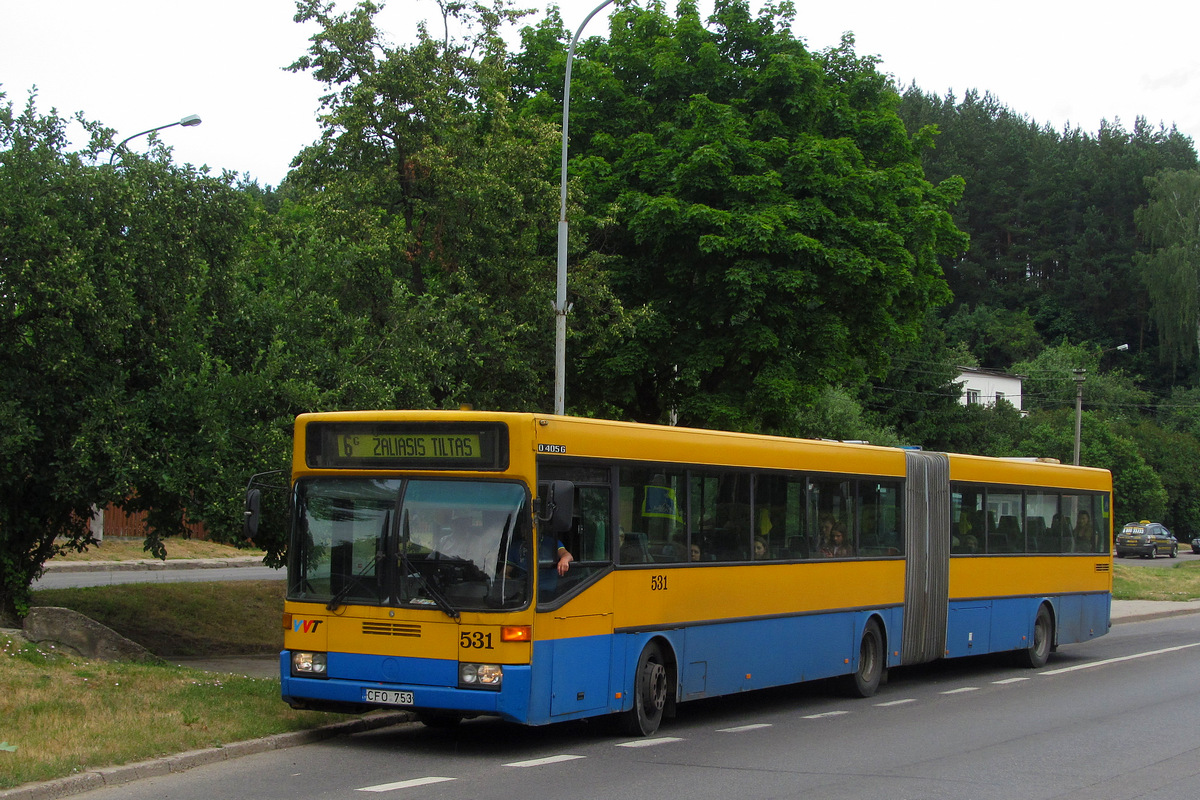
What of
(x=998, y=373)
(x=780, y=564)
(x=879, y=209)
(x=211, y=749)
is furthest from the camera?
(x=998, y=373)

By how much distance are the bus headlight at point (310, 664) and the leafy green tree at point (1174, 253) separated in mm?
91283

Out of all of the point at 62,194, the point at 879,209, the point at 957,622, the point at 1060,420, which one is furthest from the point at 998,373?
the point at 62,194

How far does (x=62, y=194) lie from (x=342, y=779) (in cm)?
842

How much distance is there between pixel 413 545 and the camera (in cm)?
1033

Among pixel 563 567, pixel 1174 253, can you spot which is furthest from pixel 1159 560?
pixel 563 567

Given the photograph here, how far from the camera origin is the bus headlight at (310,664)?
1052 cm

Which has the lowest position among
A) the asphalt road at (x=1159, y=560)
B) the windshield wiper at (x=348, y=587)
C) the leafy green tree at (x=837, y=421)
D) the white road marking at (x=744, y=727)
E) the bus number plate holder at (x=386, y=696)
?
the asphalt road at (x=1159, y=560)

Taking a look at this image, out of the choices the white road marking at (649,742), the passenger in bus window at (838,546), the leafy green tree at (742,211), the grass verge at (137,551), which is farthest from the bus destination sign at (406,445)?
the grass verge at (137,551)

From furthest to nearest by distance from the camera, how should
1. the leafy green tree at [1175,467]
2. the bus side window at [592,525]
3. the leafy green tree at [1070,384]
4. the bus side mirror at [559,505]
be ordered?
1. the leafy green tree at [1070,384]
2. the leafy green tree at [1175,467]
3. the bus side window at [592,525]
4. the bus side mirror at [559,505]

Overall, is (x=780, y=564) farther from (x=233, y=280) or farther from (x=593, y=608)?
(x=233, y=280)

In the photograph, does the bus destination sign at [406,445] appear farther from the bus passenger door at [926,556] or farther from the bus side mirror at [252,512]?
the bus passenger door at [926,556]

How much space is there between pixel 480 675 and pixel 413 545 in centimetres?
118

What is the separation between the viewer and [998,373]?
89125mm

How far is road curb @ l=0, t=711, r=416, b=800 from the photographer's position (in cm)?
816
